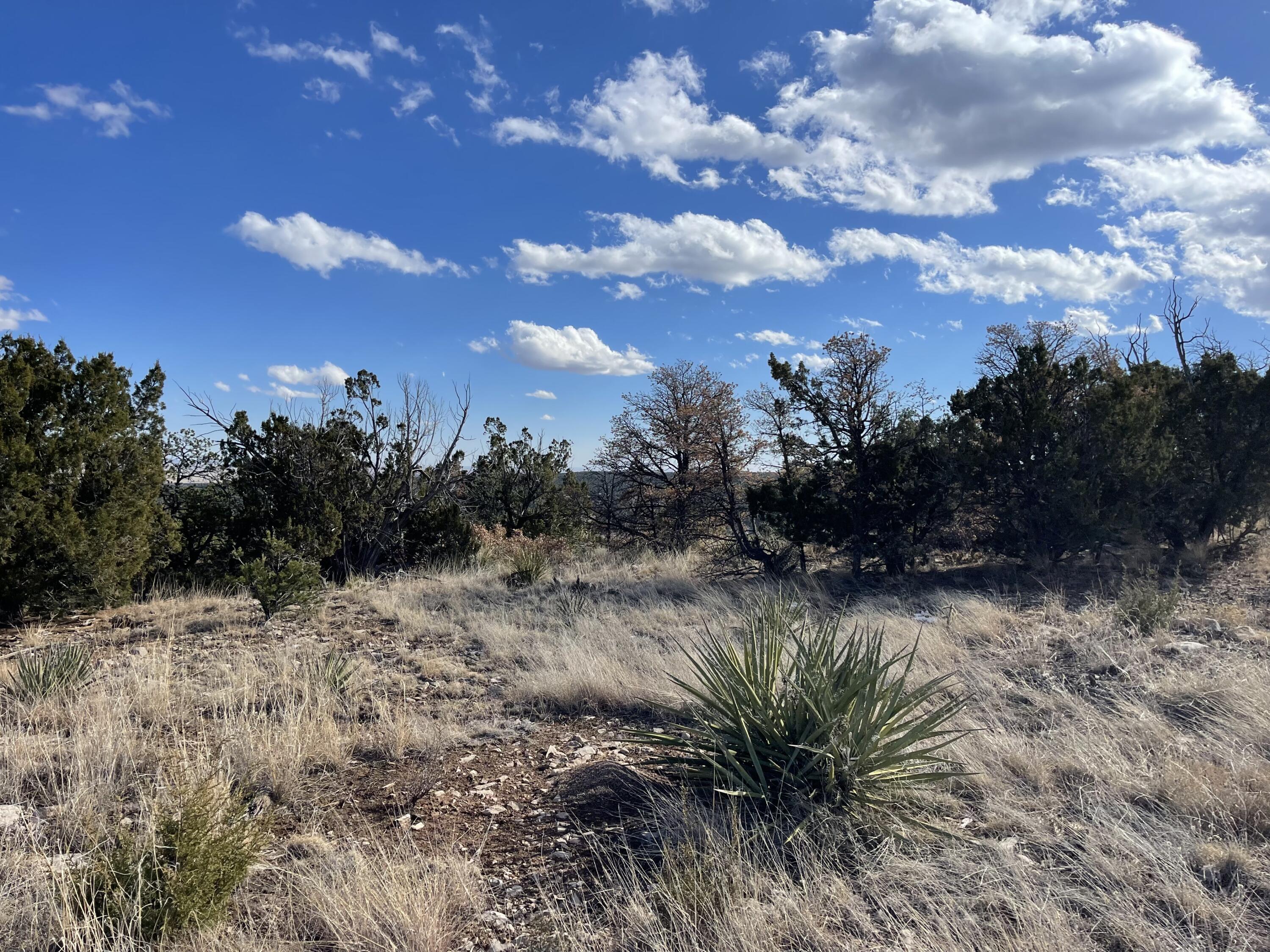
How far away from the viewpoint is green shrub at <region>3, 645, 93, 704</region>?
5.16 metres

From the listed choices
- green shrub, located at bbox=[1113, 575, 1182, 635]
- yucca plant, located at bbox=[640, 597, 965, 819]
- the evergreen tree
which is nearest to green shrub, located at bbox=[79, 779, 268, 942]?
yucca plant, located at bbox=[640, 597, 965, 819]

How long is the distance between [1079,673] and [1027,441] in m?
5.83

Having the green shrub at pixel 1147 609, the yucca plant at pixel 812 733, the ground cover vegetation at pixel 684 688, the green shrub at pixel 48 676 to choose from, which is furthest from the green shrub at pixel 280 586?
the green shrub at pixel 1147 609

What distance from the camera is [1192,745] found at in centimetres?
418

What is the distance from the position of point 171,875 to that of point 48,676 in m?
3.84

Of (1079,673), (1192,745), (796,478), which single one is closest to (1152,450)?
(796,478)

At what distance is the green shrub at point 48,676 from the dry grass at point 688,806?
0.17 meters

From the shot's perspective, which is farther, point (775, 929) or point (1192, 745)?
point (1192, 745)

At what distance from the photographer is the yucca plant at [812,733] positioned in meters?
3.48

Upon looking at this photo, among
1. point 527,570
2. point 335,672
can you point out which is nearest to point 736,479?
point 527,570

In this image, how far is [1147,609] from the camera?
23.3 feet

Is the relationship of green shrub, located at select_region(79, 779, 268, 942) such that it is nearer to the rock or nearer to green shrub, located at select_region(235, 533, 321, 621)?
the rock

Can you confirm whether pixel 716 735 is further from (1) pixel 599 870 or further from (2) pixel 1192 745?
(2) pixel 1192 745

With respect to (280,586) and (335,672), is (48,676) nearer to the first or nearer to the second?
(335,672)
